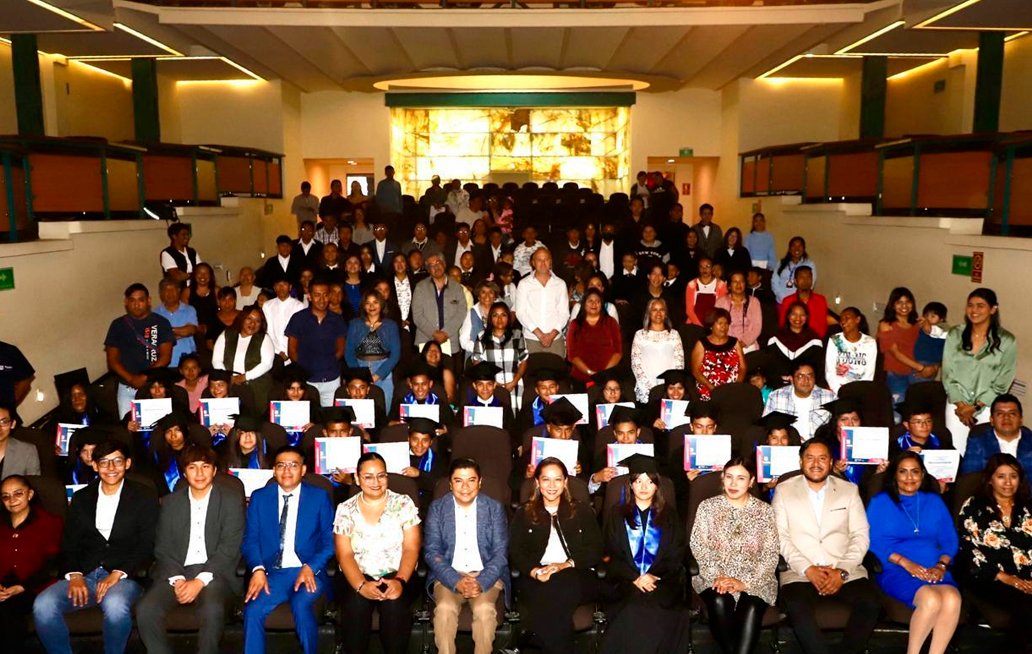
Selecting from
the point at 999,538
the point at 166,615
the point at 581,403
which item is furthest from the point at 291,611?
the point at 999,538

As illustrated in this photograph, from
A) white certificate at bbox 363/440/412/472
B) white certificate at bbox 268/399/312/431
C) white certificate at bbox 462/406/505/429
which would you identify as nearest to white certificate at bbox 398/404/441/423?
white certificate at bbox 462/406/505/429

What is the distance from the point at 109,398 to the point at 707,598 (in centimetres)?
497

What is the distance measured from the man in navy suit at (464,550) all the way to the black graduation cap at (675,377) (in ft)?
6.70

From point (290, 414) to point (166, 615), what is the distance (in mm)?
1826

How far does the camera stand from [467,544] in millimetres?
4938

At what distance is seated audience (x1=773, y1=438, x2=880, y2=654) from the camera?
474 cm

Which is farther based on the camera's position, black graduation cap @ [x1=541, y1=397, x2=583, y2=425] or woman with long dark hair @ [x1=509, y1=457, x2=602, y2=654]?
black graduation cap @ [x1=541, y1=397, x2=583, y2=425]

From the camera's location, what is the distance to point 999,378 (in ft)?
20.6

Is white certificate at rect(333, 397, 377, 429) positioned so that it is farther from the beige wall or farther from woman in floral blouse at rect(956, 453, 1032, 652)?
woman in floral blouse at rect(956, 453, 1032, 652)

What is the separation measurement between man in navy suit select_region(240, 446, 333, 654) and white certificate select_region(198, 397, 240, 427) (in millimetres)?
1296

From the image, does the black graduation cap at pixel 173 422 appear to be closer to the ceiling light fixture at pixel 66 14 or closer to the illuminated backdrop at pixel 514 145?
the ceiling light fixture at pixel 66 14

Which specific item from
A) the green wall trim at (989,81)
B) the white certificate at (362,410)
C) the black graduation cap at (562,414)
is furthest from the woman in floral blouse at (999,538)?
the green wall trim at (989,81)

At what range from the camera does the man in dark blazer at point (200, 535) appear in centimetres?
483

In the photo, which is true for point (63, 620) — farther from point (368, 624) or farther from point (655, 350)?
point (655, 350)
